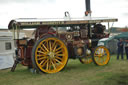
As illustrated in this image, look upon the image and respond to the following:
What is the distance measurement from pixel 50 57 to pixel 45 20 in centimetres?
138

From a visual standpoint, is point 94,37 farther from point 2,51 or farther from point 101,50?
point 2,51

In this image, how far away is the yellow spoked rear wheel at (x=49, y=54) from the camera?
6061 mm

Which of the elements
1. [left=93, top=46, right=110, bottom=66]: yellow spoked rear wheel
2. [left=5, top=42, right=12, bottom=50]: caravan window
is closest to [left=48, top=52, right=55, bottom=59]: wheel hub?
[left=93, top=46, right=110, bottom=66]: yellow spoked rear wheel

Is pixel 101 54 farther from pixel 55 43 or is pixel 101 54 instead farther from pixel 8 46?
pixel 8 46

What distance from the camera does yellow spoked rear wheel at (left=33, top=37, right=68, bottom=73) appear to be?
606 centimetres

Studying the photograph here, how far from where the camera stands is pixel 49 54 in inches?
249

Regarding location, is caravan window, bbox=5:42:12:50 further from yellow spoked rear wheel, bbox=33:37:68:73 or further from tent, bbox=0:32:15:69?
yellow spoked rear wheel, bbox=33:37:68:73

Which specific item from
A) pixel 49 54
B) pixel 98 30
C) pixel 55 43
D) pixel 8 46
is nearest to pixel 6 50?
pixel 8 46

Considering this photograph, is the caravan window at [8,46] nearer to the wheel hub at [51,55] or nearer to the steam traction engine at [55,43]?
the steam traction engine at [55,43]

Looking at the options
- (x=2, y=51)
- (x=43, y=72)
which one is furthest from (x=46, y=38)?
(x=2, y=51)

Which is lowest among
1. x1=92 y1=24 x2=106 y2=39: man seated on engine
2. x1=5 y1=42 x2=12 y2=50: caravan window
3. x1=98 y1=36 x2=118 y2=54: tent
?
x1=98 y1=36 x2=118 y2=54: tent

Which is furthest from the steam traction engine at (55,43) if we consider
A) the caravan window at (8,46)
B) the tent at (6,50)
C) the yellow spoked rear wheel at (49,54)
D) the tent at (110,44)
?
the tent at (110,44)

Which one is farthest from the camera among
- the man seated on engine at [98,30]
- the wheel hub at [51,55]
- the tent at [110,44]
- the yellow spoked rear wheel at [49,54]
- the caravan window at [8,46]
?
the tent at [110,44]

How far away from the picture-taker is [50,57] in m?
6.34
